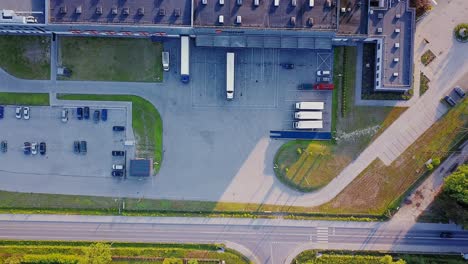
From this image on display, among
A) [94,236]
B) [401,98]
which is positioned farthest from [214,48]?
[94,236]

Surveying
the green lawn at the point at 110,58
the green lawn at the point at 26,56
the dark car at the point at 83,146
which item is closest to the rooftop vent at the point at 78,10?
the green lawn at the point at 110,58

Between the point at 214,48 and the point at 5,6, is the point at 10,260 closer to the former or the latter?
the point at 5,6

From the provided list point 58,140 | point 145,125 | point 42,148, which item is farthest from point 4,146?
point 145,125

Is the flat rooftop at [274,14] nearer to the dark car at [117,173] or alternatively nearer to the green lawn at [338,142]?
the green lawn at [338,142]

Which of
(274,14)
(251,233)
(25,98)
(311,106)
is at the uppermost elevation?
(274,14)

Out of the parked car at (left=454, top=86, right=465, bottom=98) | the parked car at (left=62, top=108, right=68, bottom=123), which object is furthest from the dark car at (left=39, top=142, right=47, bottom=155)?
the parked car at (left=454, top=86, right=465, bottom=98)

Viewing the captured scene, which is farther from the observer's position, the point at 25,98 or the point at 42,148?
the point at 25,98

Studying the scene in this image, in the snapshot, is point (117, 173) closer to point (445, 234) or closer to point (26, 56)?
point (26, 56)

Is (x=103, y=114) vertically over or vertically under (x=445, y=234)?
over
